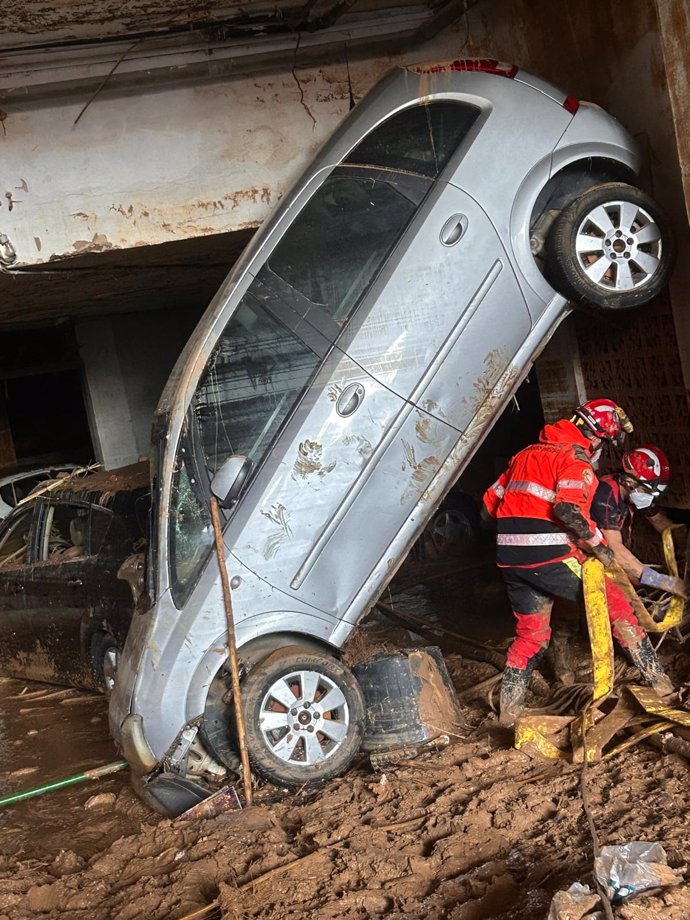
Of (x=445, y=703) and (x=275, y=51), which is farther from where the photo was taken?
(x=275, y=51)

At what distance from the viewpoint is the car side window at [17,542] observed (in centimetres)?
780

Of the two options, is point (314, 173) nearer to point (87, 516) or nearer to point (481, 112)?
point (481, 112)

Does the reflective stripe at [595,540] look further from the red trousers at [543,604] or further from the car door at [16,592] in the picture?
the car door at [16,592]

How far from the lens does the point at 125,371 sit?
460 inches

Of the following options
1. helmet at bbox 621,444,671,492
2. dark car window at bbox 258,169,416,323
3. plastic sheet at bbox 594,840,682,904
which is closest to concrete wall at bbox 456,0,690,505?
helmet at bbox 621,444,671,492

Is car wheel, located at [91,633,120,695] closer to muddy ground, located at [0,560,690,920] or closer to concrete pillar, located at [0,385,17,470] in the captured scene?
muddy ground, located at [0,560,690,920]

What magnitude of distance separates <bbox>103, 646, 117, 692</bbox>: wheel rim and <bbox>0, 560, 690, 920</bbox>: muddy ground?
1.29 m

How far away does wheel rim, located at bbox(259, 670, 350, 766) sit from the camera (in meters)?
4.85

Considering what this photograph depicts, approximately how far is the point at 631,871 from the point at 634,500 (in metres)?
2.96

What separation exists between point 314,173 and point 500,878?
12.2ft

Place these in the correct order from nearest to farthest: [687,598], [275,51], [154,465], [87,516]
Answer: [154,465] < [687,598] < [275,51] < [87,516]

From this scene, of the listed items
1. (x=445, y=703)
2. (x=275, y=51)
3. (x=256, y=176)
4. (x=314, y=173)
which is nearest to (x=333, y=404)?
(x=314, y=173)

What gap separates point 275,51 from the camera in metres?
6.17

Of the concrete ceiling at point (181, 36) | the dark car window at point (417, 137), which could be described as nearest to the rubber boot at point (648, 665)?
the dark car window at point (417, 137)
